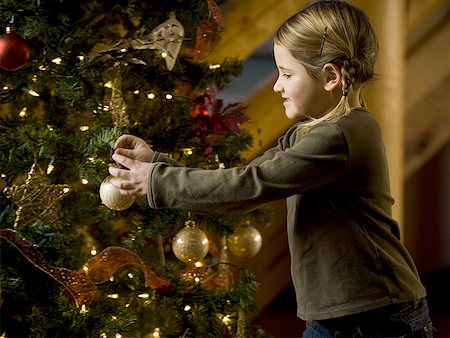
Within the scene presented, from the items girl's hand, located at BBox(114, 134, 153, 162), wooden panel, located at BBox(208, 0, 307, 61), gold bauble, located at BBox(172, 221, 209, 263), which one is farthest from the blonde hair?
wooden panel, located at BBox(208, 0, 307, 61)

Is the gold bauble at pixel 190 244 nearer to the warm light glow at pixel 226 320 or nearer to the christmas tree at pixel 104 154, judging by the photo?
the christmas tree at pixel 104 154

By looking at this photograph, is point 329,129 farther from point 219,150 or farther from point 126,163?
point 219,150

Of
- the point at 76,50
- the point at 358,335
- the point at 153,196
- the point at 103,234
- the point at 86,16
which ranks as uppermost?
the point at 86,16

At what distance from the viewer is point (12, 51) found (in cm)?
149

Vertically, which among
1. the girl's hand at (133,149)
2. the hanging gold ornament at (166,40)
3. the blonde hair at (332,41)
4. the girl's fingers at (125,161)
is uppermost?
the hanging gold ornament at (166,40)

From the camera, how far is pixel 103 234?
6.77ft

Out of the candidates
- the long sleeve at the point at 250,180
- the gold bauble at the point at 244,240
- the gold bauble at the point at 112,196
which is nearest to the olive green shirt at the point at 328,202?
the long sleeve at the point at 250,180

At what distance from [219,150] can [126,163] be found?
0.40 metres

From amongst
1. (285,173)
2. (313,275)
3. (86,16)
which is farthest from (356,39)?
(86,16)

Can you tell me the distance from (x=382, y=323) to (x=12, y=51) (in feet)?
2.67

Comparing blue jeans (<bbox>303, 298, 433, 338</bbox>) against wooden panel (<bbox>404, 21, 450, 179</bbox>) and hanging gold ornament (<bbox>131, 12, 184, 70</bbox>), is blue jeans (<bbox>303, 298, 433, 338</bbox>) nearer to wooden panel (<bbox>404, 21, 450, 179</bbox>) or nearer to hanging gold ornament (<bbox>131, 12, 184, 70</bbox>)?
hanging gold ornament (<bbox>131, 12, 184, 70</bbox>)

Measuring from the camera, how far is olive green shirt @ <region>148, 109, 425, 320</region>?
1317 millimetres

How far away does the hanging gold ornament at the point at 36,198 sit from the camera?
1541 mm

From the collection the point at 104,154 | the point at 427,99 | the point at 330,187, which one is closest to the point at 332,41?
the point at 330,187
